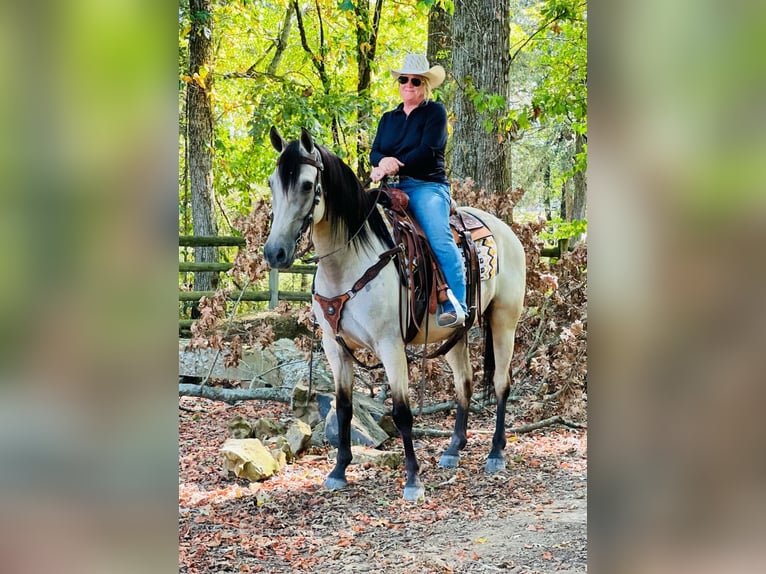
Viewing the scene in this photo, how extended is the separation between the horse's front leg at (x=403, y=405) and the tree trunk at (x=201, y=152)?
430 centimetres

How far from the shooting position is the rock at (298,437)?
4.37 m

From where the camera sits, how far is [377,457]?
4.11 metres

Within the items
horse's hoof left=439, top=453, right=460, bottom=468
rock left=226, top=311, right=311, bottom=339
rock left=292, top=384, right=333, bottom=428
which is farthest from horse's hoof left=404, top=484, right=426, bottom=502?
rock left=226, top=311, right=311, bottom=339

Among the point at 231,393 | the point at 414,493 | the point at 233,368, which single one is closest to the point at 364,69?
the point at 233,368

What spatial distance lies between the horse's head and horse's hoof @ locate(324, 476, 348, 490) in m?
1.38

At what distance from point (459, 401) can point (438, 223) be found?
125 centimetres

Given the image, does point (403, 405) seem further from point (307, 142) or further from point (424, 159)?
point (307, 142)

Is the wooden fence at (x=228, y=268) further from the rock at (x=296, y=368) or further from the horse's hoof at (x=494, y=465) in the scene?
the horse's hoof at (x=494, y=465)

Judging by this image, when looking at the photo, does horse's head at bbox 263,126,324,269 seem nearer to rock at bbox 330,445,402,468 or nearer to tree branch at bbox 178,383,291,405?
rock at bbox 330,445,402,468

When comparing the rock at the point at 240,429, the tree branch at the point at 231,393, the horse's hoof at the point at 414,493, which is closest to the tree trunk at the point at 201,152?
the tree branch at the point at 231,393

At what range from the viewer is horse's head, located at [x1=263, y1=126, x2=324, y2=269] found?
303 cm
